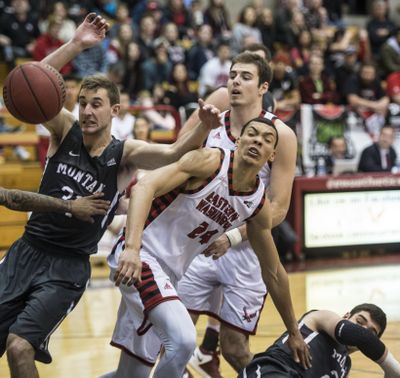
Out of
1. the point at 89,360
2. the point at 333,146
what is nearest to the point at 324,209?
the point at 333,146

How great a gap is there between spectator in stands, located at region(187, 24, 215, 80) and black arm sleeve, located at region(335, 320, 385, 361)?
10.4 metres

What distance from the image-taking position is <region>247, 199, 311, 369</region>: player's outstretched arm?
5.17m

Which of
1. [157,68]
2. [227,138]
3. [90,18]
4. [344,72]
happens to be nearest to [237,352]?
[227,138]

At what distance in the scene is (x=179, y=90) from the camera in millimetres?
13734

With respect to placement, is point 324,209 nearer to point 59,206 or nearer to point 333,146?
point 333,146

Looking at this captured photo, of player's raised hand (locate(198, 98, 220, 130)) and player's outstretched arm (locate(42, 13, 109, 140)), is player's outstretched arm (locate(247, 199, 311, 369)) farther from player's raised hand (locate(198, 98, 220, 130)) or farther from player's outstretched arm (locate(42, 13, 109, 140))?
player's outstretched arm (locate(42, 13, 109, 140))

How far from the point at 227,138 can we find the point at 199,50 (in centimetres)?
938

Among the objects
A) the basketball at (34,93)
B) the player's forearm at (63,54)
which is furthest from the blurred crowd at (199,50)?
the basketball at (34,93)

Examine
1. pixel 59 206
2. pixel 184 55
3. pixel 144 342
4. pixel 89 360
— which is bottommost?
pixel 89 360

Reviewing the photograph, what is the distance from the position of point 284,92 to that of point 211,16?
3148mm

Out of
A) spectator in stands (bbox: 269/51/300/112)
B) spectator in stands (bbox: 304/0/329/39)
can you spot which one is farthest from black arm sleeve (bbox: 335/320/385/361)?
spectator in stands (bbox: 304/0/329/39)

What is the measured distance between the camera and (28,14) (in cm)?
1432

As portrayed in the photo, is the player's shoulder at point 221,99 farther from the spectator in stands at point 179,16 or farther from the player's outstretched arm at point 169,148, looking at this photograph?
the spectator in stands at point 179,16

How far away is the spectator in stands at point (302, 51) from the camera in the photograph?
16.1m
